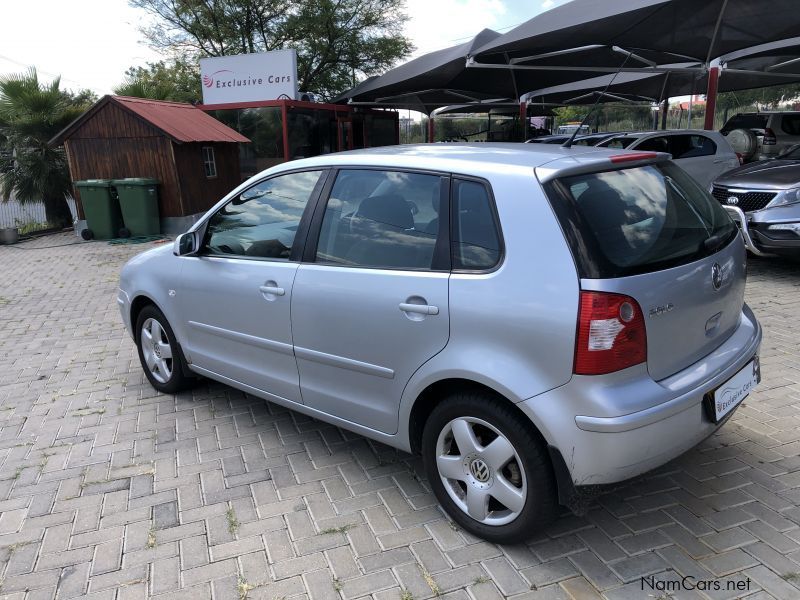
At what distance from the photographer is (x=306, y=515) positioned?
2.81 metres

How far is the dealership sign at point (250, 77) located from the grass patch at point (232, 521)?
12.8 meters

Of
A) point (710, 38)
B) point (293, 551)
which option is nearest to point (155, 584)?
point (293, 551)

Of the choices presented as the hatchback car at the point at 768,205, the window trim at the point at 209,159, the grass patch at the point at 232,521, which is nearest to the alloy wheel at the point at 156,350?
the grass patch at the point at 232,521

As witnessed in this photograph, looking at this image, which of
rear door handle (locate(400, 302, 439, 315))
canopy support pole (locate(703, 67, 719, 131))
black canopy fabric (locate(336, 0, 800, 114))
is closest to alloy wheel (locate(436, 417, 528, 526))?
rear door handle (locate(400, 302, 439, 315))

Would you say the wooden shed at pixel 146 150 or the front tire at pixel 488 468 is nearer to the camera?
the front tire at pixel 488 468

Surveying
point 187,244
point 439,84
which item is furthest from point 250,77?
point 187,244

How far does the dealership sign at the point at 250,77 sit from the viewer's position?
1416 cm

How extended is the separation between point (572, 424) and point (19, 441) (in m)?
3.33

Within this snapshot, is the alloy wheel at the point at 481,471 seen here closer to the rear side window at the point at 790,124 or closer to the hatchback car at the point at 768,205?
the hatchback car at the point at 768,205

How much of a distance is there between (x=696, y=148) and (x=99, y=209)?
1096 cm

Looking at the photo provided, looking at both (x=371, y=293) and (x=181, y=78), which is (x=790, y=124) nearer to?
(x=371, y=293)

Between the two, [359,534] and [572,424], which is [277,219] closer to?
[359,534]

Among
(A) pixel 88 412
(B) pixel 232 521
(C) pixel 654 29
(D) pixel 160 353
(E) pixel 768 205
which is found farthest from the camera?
(C) pixel 654 29

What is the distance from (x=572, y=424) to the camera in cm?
216
